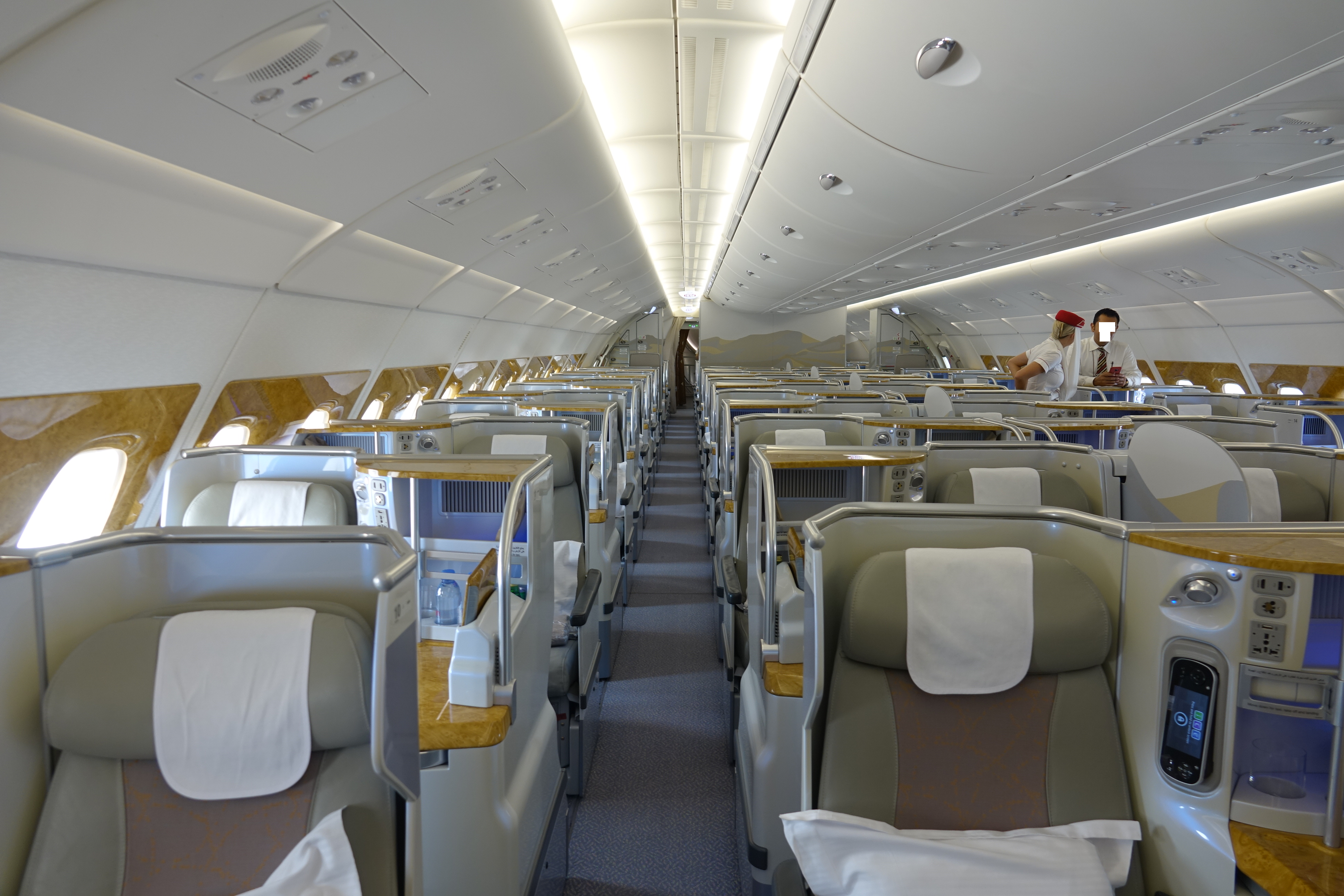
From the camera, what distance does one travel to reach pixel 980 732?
1829 mm

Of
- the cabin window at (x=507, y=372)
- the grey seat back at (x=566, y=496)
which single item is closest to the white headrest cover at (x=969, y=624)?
the grey seat back at (x=566, y=496)

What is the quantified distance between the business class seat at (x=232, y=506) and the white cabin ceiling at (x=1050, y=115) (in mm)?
2894

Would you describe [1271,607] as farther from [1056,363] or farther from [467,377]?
[467,377]

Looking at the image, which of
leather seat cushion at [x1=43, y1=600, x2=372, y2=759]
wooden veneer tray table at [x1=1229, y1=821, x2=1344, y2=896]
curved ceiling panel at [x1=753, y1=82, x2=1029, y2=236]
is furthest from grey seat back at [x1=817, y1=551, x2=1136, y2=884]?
curved ceiling panel at [x1=753, y1=82, x2=1029, y2=236]

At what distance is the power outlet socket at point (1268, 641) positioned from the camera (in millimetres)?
1562

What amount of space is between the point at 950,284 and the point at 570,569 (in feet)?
44.1

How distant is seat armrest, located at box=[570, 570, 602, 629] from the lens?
3291 millimetres

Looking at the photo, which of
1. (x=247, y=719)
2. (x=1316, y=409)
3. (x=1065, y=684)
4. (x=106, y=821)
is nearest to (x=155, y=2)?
(x=247, y=719)

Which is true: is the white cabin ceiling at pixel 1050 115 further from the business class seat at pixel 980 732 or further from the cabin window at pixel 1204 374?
the cabin window at pixel 1204 374

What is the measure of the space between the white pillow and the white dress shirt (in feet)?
19.2

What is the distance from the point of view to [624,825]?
3.22m

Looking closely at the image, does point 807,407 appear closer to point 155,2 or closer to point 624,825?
point 624,825

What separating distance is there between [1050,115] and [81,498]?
562cm

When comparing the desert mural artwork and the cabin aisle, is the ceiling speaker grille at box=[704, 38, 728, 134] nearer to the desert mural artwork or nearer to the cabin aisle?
the cabin aisle
